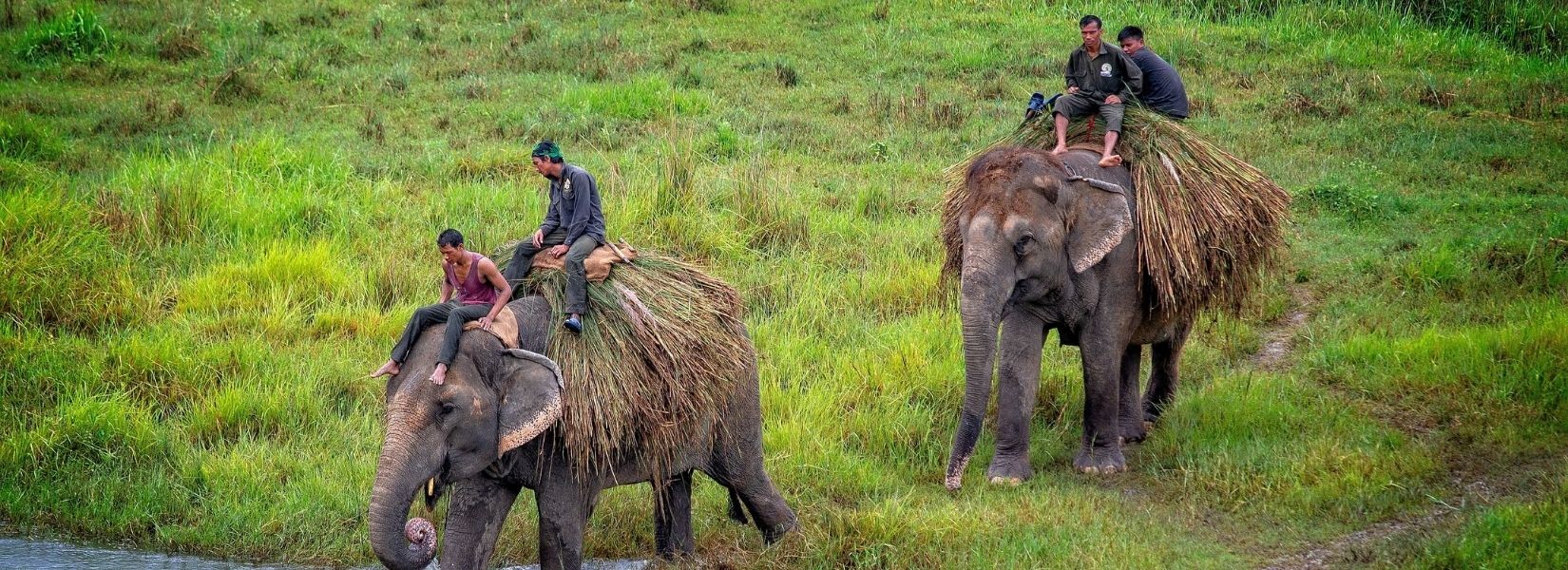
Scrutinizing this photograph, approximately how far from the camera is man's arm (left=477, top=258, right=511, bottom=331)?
Result: 6262 mm

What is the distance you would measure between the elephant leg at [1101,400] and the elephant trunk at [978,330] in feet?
2.22

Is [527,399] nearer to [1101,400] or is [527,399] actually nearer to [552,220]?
[552,220]

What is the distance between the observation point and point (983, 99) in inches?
600

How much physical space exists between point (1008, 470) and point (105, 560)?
474 centimetres

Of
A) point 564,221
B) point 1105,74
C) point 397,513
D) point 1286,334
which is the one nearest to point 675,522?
point 564,221

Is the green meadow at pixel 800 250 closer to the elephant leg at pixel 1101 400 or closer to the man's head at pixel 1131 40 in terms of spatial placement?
the elephant leg at pixel 1101 400

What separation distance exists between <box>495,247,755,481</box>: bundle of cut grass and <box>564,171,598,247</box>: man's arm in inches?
7.8

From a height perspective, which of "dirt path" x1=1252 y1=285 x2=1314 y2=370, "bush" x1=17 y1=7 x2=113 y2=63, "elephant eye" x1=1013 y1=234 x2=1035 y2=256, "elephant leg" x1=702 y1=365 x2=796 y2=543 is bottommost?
"dirt path" x1=1252 y1=285 x2=1314 y2=370

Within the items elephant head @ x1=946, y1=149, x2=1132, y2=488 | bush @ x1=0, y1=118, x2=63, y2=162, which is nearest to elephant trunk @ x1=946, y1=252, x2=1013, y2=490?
elephant head @ x1=946, y1=149, x2=1132, y2=488

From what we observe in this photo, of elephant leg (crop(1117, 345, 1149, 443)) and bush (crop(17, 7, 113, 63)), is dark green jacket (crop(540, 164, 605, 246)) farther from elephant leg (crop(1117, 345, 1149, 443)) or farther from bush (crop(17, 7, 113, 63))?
bush (crop(17, 7, 113, 63))

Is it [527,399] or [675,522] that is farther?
[675,522]

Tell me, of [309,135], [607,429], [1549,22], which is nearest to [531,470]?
[607,429]

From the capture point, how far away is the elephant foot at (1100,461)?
8438 mm

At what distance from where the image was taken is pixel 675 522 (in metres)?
7.23
